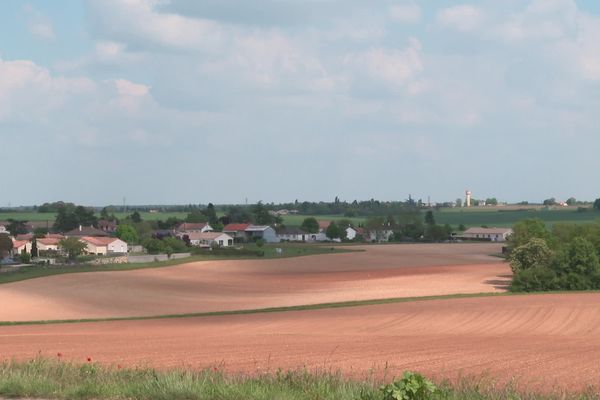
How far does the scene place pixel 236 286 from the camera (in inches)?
3024

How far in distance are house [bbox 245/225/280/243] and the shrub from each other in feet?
513

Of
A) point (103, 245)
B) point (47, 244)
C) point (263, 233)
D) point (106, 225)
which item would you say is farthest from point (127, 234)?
point (106, 225)

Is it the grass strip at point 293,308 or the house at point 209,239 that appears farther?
the house at point 209,239

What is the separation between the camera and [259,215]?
186 m

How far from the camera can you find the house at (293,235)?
17659 cm

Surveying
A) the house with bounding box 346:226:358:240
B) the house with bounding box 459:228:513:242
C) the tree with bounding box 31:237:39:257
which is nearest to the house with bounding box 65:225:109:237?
the tree with bounding box 31:237:39:257

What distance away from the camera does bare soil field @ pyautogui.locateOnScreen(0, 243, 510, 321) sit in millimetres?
60056

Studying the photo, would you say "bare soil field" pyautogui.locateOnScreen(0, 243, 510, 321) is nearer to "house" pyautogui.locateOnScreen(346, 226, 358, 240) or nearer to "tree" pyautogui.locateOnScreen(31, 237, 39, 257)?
"tree" pyautogui.locateOnScreen(31, 237, 39, 257)

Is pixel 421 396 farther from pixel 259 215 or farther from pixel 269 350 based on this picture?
pixel 259 215

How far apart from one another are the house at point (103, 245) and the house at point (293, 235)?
50069mm

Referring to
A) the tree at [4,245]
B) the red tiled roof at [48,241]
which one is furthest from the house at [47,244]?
the tree at [4,245]

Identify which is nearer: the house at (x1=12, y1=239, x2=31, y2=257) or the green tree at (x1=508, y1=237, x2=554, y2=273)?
the green tree at (x1=508, y1=237, x2=554, y2=273)

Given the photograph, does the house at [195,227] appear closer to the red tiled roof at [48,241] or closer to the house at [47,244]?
the red tiled roof at [48,241]

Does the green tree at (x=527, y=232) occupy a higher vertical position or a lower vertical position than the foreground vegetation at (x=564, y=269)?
higher
